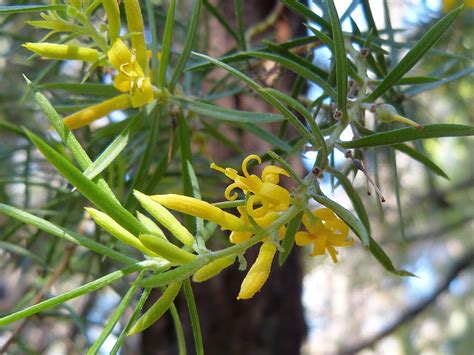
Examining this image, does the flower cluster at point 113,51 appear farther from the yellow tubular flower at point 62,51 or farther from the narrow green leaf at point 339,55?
the narrow green leaf at point 339,55

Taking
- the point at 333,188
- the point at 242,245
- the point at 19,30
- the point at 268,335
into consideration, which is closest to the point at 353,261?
the point at 268,335

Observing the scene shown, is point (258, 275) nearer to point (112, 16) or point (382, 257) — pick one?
point (382, 257)

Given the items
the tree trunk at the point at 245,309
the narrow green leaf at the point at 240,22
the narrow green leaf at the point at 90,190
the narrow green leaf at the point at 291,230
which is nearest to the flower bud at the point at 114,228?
the narrow green leaf at the point at 90,190

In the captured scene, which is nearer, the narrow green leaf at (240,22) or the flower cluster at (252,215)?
the flower cluster at (252,215)

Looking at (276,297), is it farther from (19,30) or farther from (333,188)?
(19,30)

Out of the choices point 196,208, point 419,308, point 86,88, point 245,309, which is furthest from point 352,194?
point 419,308

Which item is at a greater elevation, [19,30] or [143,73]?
[143,73]

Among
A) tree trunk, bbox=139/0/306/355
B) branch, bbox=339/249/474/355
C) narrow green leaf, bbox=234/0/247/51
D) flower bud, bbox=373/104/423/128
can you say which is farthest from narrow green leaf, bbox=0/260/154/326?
branch, bbox=339/249/474/355
